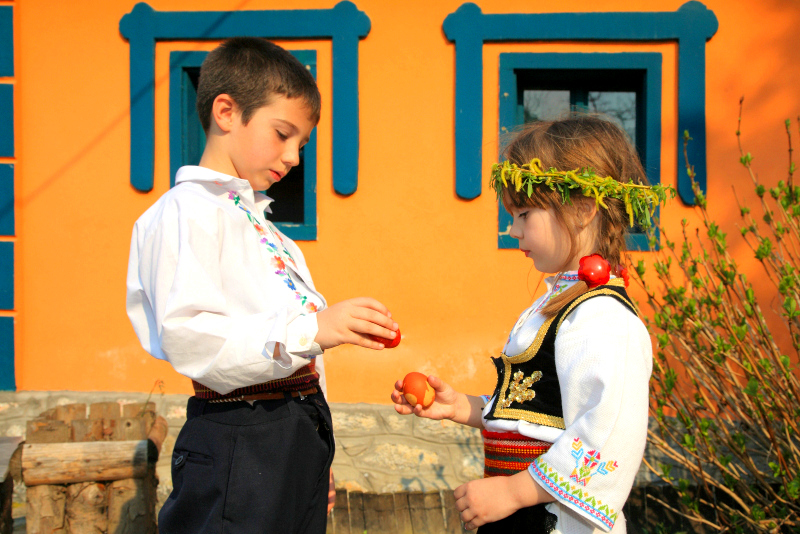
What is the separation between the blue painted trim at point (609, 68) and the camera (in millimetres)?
3971

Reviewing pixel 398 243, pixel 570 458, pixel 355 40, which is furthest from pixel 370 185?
pixel 570 458

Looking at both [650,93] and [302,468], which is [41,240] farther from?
[650,93]

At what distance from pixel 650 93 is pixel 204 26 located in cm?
310

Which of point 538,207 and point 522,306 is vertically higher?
point 538,207

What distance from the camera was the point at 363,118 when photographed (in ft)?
13.3

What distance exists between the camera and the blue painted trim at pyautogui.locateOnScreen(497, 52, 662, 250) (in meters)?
3.97

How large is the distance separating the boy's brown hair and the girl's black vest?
0.96 metres

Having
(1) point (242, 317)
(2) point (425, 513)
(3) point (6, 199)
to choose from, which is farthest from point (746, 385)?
(3) point (6, 199)

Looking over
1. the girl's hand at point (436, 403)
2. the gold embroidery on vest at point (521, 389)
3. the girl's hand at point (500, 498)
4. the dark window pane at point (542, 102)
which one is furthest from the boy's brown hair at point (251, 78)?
the dark window pane at point (542, 102)

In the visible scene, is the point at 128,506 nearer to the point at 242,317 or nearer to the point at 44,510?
the point at 44,510

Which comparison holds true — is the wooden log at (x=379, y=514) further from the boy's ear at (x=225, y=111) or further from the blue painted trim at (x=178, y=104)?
the blue painted trim at (x=178, y=104)

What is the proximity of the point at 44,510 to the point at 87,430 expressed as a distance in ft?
1.33

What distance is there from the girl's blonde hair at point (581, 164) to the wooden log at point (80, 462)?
1905 millimetres

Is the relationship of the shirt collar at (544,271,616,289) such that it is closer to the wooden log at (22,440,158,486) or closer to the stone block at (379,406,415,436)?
the wooden log at (22,440,158,486)
